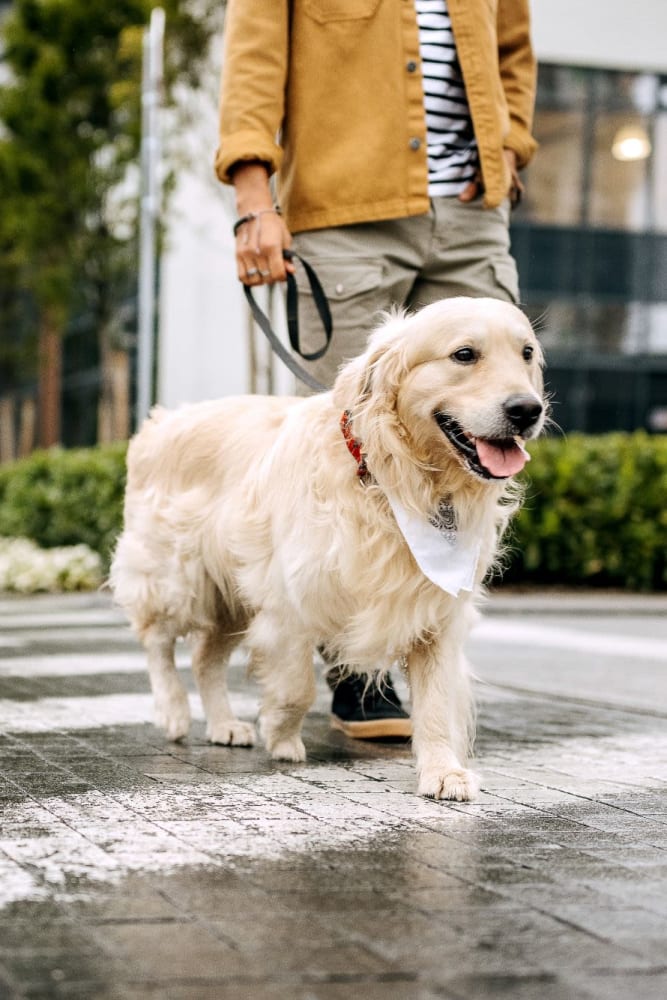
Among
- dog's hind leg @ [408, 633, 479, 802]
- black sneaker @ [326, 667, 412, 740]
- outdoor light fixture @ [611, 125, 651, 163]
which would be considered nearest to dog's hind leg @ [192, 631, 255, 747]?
black sneaker @ [326, 667, 412, 740]

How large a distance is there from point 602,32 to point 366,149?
59.7 ft

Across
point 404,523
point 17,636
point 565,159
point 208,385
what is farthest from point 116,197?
point 404,523

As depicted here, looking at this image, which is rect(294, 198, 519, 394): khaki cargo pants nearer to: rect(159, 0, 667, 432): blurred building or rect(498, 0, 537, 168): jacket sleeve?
rect(498, 0, 537, 168): jacket sleeve

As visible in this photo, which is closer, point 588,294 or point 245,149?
point 245,149

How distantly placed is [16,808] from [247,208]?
2249 millimetres

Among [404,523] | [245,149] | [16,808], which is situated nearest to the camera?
[16,808]

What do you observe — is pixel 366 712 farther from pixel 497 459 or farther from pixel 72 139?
pixel 72 139

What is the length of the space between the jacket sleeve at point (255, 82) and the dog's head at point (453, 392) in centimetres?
125

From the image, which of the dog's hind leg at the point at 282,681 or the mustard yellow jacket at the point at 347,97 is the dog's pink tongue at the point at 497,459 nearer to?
the dog's hind leg at the point at 282,681

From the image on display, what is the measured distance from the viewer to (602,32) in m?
22.0

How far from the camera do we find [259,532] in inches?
178

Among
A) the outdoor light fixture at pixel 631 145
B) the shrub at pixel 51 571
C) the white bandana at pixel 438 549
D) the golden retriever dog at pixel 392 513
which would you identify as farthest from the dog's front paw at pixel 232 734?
the outdoor light fixture at pixel 631 145

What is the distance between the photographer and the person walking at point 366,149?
512cm

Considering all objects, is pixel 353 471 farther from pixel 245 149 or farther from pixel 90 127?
pixel 90 127
